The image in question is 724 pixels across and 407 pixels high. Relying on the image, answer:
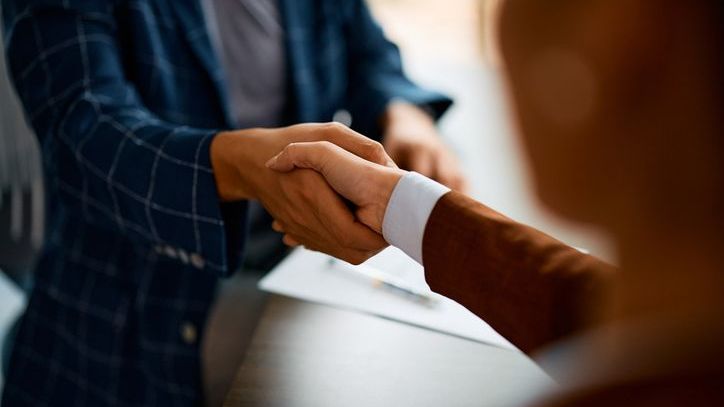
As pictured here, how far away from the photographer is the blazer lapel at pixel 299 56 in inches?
38.0

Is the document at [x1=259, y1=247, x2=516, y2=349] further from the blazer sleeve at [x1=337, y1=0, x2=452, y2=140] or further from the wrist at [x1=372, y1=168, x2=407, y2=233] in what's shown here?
→ the blazer sleeve at [x1=337, y1=0, x2=452, y2=140]

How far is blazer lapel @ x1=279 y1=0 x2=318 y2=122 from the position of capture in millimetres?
966

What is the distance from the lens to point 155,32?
84 cm

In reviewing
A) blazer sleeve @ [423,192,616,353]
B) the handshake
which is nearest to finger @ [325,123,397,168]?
the handshake

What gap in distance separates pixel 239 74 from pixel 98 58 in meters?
0.21

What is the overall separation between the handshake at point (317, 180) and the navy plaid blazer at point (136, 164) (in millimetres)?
37

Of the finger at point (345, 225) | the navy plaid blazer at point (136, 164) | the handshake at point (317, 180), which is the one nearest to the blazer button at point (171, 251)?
the navy plaid blazer at point (136, 164)

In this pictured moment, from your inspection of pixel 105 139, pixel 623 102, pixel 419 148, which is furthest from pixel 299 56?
pixel 623 102

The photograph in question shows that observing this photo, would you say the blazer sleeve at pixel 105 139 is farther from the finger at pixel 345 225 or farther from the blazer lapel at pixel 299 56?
the blazer lapel at pixel 299 56

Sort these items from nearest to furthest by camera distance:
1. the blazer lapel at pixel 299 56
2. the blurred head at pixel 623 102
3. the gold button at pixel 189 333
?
the blurred head at pixel 623 102, the gold button at pixel 189 333, the blazer lapel at pixel 299 56

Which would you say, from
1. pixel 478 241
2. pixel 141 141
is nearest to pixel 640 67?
pixel 478 241

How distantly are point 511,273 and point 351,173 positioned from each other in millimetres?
164

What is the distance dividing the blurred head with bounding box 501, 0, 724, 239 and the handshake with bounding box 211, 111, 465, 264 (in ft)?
0.62

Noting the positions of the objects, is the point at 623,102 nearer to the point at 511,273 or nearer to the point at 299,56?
the point at 511,273
